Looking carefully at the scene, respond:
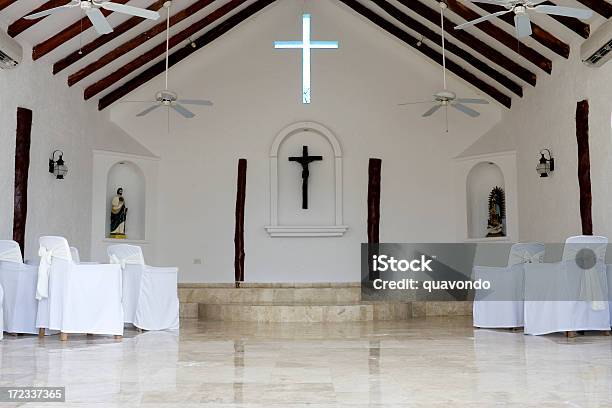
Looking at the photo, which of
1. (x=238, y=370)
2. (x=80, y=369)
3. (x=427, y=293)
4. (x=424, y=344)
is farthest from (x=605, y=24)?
(x=80, y=369)

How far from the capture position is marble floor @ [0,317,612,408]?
3.20m

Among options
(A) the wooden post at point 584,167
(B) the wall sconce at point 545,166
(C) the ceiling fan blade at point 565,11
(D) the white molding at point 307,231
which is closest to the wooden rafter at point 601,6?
(A) the wooden post at point 584,167

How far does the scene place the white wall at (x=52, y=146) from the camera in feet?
26.7

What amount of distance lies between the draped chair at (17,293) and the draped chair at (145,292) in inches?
34.4

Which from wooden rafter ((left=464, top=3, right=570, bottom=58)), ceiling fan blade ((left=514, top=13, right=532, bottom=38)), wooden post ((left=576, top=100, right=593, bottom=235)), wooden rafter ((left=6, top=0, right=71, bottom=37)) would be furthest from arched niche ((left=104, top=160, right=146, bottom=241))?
ceiling fan blade ((left=514, top=13, right=532, bottom=38))

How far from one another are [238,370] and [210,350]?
114 cm

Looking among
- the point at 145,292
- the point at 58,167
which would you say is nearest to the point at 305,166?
the point at 58,167

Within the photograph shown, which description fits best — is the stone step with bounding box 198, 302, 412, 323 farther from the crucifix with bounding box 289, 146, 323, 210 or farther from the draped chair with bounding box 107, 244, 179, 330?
the crucifix with bounding box 289, 146, 323, 210

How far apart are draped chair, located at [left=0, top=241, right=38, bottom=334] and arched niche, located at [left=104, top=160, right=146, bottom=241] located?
4796 millimetres

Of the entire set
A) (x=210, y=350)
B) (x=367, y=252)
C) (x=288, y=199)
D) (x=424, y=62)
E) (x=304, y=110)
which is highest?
(x=424, y=62)

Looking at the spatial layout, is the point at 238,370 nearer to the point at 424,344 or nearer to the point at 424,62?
the point at 424,344

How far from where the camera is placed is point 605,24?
7.23m

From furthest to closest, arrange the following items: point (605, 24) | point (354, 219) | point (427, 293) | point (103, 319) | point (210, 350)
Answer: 1. point (354, 219)
2. point (427, 293)
3. point (605, 24)
4. point (103, 319)
5. point (210, 350)

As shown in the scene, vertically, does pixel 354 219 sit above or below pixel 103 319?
above
